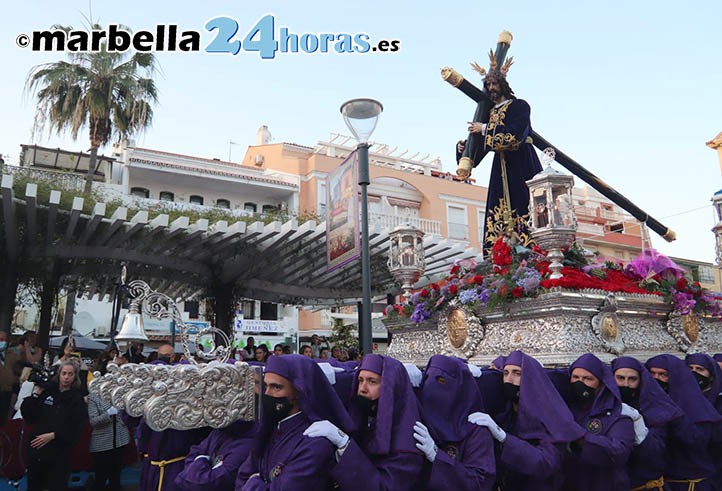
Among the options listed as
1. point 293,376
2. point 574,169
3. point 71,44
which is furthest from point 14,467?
point 71,44

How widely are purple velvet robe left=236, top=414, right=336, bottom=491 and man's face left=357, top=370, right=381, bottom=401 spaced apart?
0.37 meters

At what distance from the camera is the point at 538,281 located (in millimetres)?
5418

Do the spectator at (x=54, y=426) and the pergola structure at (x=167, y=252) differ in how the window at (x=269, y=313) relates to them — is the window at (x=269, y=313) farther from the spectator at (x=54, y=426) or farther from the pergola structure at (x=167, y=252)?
the spectator at (x=54, y=426)

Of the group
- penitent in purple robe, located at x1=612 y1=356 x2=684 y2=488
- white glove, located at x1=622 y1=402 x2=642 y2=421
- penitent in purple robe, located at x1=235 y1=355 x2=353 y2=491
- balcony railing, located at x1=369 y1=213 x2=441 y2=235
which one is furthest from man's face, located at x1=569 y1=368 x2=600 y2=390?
balcony railing, located at x1=369 y1=213 x2=441 y2=235

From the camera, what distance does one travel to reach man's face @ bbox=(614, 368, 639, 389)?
4344 mm

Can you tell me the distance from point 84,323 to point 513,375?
76.1 feet

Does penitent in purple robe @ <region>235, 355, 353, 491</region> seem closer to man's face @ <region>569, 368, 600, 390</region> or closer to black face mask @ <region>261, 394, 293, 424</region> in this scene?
black face mask @ <region>261, 394, 293, 424</region>

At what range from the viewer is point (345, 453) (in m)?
2.87

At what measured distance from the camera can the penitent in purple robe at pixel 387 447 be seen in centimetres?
286

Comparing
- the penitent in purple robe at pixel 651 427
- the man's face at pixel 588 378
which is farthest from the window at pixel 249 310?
the man's face at pixel 588 378

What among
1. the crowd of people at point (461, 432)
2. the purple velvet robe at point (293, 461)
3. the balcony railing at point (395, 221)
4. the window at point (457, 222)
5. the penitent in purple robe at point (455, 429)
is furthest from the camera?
the window at point (457, 222)

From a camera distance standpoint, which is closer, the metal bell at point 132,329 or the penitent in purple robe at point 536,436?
the penitent in purple robe at point 536,436

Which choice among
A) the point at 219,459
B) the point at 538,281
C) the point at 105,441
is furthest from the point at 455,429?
the point at 105,441

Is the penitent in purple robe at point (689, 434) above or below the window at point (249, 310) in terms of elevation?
below
